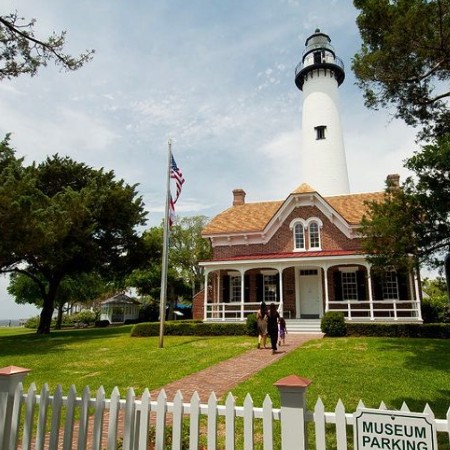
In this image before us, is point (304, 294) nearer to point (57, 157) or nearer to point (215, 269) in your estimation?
point (215, 269)

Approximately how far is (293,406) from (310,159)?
28.9m

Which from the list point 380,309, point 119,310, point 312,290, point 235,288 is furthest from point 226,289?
point 119,310

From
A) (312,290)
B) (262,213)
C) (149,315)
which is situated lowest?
(149,315)

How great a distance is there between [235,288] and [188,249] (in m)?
22.9

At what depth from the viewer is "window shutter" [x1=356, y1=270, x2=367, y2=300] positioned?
23.2 m

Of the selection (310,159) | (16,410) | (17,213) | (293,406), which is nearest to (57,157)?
(17,213)

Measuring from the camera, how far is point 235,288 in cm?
2588

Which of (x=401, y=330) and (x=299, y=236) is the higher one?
(x=299, y=236)

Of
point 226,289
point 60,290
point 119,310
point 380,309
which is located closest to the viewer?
point 380,309

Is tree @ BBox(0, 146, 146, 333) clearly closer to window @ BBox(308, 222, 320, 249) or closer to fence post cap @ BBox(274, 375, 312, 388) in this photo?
window @ BBox(308, 222, 320, 249)

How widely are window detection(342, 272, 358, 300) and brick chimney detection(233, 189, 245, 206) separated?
1068 centimetres

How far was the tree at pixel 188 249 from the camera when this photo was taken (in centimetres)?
4756

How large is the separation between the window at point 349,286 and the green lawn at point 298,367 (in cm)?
683

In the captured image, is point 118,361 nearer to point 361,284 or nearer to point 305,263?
point 305,263
